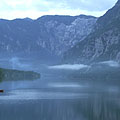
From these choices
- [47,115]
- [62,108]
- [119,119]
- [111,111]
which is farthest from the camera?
[62,108]

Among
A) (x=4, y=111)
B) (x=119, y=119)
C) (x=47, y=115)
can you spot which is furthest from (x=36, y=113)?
(x=119, y=119)

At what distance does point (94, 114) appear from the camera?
117250 mm

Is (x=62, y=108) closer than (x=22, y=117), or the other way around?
(x=22, y=117)

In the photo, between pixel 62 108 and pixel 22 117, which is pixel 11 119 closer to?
pixel 22 117

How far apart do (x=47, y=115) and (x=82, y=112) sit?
15.1m

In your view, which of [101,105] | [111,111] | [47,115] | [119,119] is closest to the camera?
[119,119]

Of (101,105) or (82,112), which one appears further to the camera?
(101,105)

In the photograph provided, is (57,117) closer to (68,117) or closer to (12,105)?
(68,117)

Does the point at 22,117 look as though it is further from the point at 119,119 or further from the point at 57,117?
the point at 119,119

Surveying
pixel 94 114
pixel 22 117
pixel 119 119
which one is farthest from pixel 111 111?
pixel 22 117

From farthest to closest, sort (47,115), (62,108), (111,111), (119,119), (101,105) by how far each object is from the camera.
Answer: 1. (101,105)
2. (62,108)
3. (111,111)
4. (47,115)
5. (119,119)

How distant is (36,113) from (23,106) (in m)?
16.3

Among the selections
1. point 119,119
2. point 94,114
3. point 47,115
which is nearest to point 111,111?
point 94,114

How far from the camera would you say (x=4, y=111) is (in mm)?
116562
